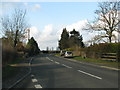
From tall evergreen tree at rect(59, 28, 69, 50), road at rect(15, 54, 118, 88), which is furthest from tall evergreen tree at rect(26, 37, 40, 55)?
road at rect(15, 54, 118, 88)

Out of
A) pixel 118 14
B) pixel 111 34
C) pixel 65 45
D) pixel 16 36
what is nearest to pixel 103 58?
pixel 111 34

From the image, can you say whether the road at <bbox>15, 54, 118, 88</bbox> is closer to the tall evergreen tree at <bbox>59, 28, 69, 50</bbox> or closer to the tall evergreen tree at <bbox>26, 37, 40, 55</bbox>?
the tall evergreen tree at <bbox>26, 37, 40, 55</bbox>

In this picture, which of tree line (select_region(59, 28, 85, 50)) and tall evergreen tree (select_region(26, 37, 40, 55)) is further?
tree line (select_region(59, 28, 85, 50))

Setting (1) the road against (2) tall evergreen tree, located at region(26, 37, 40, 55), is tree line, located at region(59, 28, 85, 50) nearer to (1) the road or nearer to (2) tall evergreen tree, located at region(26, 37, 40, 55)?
(2) tall evergreen tree, located at region(26, 37, 40, 55)

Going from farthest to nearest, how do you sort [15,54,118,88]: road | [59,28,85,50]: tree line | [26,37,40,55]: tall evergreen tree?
[59,28,85,50]: tree line < [26,37,40,55]: tall evergreen tree < [15,54,118,88]: road

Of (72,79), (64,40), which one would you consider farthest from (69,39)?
(72,79)

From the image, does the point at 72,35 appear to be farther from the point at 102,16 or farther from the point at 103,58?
the point at 103,58

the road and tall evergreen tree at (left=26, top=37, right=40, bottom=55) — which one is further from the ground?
tall evergreen tree at (left=26, top=37, right=40, bottom=55)

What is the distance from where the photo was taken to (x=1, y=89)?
10328 mm

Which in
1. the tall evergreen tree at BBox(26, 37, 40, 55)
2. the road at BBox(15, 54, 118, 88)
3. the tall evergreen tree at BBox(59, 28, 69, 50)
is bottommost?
the road at BBox(15, 54, 118, 88)

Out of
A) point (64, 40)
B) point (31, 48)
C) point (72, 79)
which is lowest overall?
point (72, 79)

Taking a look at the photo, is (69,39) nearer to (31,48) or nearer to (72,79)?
(31,48)

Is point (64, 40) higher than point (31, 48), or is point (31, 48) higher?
point (64, 40)

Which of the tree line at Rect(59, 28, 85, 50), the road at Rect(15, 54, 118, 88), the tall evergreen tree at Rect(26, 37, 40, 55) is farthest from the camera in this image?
the tree line at Rect(59, 28, 85, 50)
